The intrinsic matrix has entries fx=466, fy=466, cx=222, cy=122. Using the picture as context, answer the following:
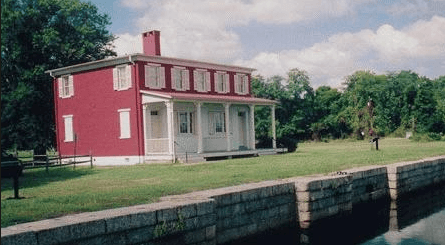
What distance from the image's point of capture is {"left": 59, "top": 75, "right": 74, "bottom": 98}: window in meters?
27.3

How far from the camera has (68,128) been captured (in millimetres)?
27766

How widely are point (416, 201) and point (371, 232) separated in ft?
14.1

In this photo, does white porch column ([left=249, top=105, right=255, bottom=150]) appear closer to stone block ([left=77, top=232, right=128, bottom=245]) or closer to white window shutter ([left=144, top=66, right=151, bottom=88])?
white window shutter ([left=144, top=66, right=151, bottom=88])

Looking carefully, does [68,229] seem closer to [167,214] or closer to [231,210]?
[167,214]

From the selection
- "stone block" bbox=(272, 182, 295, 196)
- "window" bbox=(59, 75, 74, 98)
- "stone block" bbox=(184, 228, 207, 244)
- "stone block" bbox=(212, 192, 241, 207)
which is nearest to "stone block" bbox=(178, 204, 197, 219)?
"stone block" bbox=(184, 228, 207, 244)

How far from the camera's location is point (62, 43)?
3566cm

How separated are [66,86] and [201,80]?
26.5ft

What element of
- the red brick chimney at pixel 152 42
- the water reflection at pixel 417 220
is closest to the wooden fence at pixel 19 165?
the red brick chimney at pixel 152 42

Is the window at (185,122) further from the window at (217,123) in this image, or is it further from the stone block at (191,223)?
the stone block at (191,223)

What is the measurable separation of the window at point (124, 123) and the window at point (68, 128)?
175 inches

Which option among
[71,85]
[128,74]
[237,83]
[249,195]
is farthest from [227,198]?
[237,83]

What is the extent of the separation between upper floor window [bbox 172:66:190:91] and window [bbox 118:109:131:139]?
10.0ft

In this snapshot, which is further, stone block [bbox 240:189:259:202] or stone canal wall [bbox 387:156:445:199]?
stone canal wall [bbox 387:156:445:199]

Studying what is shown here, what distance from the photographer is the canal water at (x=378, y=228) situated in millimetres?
9516
